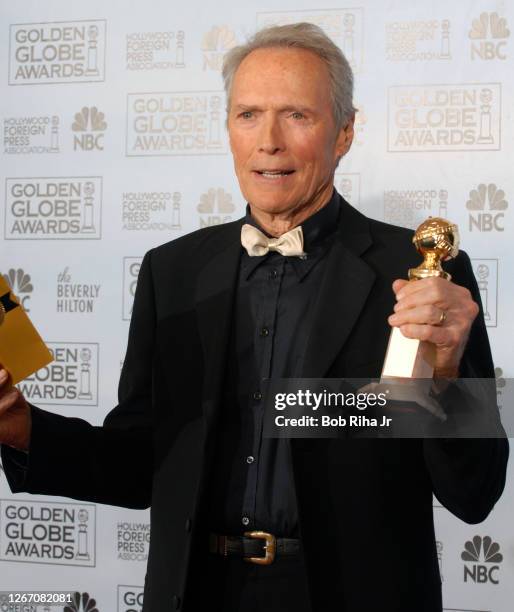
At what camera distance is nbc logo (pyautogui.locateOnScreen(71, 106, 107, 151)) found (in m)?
2.88

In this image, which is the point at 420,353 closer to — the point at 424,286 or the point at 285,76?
the point at 424,286

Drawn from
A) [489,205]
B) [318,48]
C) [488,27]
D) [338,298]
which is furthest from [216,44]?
[338,298]

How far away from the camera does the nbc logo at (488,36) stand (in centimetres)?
254

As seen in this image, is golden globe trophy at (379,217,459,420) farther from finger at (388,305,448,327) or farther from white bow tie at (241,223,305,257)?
white bow tie at (241,223,305,257)

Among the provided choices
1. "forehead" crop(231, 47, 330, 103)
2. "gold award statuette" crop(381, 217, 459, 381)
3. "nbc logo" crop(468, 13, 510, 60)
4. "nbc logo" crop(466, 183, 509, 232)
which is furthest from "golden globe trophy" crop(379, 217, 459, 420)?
"nbc logo" crop(468, 13, 510, 60)

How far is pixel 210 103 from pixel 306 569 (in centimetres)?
164

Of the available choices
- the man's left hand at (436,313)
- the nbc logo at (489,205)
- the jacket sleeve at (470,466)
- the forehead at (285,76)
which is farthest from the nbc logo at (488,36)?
the man's left hand at (436,313)

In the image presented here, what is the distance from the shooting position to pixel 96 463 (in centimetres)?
176

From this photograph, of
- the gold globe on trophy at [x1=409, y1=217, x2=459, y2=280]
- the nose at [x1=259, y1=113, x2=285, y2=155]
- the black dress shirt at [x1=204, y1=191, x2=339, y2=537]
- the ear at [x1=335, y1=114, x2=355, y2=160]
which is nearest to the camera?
the gold globe on trophy at [x1=409, y1=217, x2=459, y2=280]

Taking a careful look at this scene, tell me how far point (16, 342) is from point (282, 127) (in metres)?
0.65

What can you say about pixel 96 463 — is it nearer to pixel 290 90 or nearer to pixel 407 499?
pixel 407 499

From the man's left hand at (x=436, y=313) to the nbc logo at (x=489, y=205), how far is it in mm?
1277

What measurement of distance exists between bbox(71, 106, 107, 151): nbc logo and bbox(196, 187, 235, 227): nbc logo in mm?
390

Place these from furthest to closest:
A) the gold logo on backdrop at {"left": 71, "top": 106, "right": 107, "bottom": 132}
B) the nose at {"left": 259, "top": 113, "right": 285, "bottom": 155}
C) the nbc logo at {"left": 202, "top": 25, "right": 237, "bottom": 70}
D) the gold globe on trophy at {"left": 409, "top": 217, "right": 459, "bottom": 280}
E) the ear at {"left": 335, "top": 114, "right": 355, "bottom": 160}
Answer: the gold logo on backdrop at {"left": 71, "top": 106, "right": 107, "bottom": 132} → the nbc logo at {"left": 202, "top": 25, "right": 237, "bottom": 70} → the ear at {"left": 335, "top": 114, "right": 355, "bottom": 160} → the nose at {"left": 259, "top": 113, "right": 285, "bottom": 155} → the gold globe on trophy at {"left": 409, "top": 217, "right": 459, "bottom": 280}
